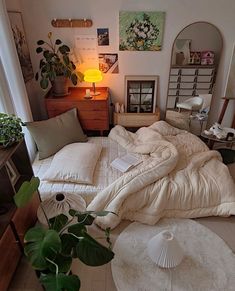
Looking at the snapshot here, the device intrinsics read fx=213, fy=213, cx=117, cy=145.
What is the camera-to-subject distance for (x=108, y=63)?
8.46ft

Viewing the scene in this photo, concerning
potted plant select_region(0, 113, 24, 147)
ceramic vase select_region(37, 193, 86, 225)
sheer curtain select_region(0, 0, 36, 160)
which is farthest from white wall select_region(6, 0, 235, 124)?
ceramic vase select_region(37, 193, 86, 225)

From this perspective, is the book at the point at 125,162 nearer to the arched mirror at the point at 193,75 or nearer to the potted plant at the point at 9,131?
the potted plant at the point at 9,131

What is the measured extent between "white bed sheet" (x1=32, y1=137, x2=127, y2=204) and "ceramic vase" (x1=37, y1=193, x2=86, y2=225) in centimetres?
18

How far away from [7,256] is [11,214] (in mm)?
242

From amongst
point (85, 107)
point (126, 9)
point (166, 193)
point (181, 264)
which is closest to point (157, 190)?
point (166, 193)

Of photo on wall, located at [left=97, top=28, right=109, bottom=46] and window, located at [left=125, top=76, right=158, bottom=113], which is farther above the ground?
photo on wall, located at [left=97, top=28, right=109, bottom=46]

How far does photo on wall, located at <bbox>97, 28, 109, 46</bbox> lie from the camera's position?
2.40 meters

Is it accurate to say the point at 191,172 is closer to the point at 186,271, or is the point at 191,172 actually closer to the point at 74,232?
the point at 186,271

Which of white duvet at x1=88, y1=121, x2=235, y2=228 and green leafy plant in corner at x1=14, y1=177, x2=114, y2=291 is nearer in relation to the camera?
green leafy plant in corner at x1=14, y1=177, x2=114, y2=291

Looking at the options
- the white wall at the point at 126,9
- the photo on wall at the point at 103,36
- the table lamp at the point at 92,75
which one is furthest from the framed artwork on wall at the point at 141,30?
the table lamp at the point at 92,75

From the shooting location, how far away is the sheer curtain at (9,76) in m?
1.72

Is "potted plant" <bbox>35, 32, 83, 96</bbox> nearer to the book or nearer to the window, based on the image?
the window

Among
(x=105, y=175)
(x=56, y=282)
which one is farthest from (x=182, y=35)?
(x=56, y=282)

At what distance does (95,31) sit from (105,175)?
5.38ft
